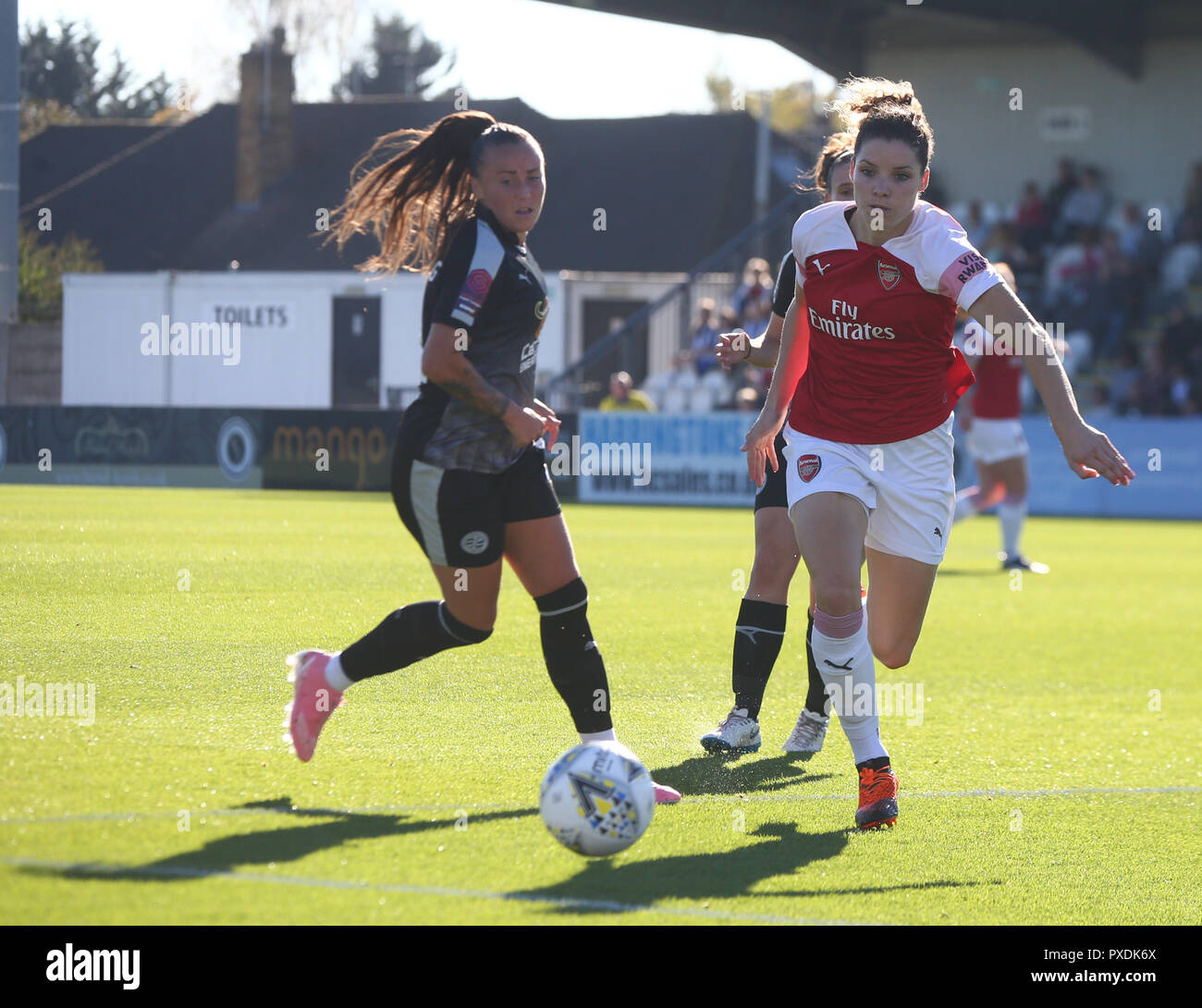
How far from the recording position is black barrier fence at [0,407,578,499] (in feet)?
60.6

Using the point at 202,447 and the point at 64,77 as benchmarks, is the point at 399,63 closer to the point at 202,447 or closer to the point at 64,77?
the point at 202,447

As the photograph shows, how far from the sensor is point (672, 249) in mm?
36781

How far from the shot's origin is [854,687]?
5.44 m

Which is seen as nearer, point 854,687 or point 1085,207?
point 854,687

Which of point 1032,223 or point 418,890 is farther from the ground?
point 1032,223

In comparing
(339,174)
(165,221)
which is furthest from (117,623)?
(339,174)

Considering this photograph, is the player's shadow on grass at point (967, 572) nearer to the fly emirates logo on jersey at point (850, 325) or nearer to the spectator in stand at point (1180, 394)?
the fly emirates logo on jersey at point (850, 325)

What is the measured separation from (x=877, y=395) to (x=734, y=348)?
876mm

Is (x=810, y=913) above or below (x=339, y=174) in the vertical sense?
below

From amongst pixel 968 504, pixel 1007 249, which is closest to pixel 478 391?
pixel 968 504
